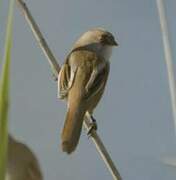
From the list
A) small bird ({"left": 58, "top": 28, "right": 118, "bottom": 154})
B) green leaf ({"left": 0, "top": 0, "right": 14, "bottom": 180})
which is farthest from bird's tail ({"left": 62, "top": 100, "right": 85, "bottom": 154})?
green leaf ({"left": 0, "top": 0, "right": 14, "bottom": 180})

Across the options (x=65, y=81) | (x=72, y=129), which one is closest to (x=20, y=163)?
(x=72, y=129)

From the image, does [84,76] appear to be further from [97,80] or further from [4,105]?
[4,105]

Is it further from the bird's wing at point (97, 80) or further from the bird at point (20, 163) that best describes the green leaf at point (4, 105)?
the bird's wing at point (97, 80)

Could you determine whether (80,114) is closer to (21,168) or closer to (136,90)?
(21,168)

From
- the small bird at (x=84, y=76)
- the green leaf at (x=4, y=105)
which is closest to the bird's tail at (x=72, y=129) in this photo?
the small bird at (x=84, y=76)

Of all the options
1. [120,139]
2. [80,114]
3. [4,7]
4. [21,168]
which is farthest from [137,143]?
[21,168]

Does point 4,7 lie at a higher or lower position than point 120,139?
higher
